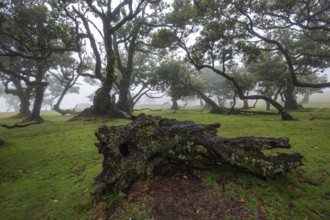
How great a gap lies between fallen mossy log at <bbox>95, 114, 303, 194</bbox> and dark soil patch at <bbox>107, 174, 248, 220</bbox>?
45cm

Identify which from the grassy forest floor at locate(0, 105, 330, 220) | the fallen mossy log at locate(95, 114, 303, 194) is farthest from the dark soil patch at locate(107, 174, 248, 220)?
the fallen mossy log at locate(95, 114, 303, 194)

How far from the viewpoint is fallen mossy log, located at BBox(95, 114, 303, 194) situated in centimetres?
562

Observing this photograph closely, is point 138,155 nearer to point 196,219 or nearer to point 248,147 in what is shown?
point 196,219

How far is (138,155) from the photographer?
5730 mm

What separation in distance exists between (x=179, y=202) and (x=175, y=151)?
1562 millimetres

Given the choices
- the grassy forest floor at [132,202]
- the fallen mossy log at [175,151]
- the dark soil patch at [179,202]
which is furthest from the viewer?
the fallen mossy log at [175,151]

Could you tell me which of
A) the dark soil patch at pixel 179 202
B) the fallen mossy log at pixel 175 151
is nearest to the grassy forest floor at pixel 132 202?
the dark soil patch at pixel 179 202

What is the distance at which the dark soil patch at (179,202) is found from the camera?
470 centimetres

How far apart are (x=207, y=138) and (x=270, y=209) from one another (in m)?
2.51

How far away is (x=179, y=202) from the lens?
5043mm

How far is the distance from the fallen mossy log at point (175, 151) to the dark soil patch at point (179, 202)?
1.48 ft

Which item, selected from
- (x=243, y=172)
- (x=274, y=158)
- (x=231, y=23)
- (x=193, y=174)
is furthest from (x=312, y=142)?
(x=231, y=23)

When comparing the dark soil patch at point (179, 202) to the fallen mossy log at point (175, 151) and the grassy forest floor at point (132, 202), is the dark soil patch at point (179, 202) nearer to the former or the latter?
the grassy forest floor at point (132, 202)

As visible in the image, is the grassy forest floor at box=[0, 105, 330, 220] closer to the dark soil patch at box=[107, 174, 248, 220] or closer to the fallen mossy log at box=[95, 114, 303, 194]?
the dark soil patch at box=[107, 174, 248, 220]
